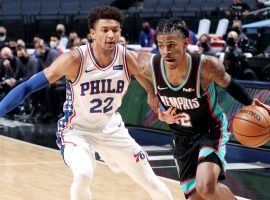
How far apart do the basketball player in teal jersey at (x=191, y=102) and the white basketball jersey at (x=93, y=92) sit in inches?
15.8

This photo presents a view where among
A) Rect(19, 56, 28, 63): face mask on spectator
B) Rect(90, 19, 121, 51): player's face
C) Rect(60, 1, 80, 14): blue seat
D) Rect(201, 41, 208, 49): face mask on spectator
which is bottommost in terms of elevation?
Rect(60, 1, 80, 14): blue seat

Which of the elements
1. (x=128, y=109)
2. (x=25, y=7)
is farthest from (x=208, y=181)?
(x=25, y=7)

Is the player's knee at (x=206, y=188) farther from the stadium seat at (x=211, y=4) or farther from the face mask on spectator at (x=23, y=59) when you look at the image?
the stadium seat at (x=211, y=4)

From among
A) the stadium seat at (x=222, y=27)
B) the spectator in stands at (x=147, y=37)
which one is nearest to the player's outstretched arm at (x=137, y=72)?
the spectator in stands at (x=147, y=37)

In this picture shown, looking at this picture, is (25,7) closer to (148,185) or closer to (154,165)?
(154,165)

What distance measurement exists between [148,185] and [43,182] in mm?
2786

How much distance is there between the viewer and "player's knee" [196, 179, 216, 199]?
5.01m

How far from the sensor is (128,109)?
12.0m

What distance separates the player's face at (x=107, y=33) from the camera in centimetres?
561

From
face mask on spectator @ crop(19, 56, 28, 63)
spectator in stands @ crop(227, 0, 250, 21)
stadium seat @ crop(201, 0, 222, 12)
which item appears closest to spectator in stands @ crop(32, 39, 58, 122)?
face mask on spectator @ crop(19, 56, 28, 63)

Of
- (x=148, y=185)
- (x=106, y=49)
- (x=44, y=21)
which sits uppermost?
(x=106, y=49)

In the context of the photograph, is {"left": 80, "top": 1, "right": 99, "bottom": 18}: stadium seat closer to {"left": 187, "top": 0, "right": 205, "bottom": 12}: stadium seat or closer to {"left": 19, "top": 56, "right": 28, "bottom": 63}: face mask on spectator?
{"left": 187, "top": 0, "right": 205, "bottom": 12}: stadium seat

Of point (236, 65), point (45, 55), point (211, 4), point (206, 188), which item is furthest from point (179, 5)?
point (206, 188)

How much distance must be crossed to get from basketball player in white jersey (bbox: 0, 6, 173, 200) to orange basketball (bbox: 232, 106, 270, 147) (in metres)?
0.72
